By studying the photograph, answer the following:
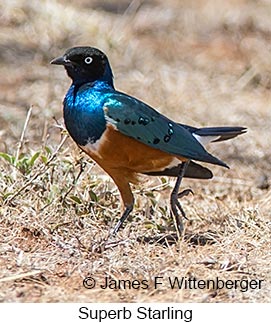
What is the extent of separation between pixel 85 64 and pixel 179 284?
1.27 m

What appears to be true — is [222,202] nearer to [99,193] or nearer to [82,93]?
[99,193]

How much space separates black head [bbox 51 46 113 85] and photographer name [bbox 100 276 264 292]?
42.9 inches

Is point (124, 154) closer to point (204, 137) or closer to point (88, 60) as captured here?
point (88, 60)

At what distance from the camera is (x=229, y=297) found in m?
4.68

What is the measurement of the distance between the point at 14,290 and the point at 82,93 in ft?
3.66

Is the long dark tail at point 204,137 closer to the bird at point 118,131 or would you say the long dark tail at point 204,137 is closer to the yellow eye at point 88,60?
the bird at point 118,131

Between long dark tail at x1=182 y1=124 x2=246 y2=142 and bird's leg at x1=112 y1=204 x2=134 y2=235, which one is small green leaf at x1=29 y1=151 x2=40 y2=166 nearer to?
bird's leg at x1=112 y1=204 x2=134 y2=235

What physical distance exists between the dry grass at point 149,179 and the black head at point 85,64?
0.53 metres

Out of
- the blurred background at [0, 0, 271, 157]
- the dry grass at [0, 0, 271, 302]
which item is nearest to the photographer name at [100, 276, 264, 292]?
the dry grass at [0, 0, 271, 302]

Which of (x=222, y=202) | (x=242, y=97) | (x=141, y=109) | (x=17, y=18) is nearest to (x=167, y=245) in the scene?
(x=141, y=109)

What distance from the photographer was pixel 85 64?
17.3ft

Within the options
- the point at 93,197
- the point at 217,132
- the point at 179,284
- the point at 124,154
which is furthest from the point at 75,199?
the point at 179,284

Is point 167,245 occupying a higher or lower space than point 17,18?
lower

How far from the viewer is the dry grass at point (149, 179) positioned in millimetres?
4930
